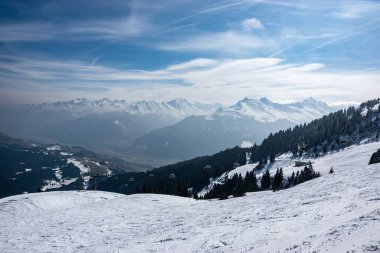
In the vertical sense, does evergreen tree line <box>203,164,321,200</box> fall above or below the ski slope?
below

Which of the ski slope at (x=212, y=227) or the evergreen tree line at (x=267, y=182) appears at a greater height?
the ski slope at (x=212, y=227)

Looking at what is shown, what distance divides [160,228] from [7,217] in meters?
23.1

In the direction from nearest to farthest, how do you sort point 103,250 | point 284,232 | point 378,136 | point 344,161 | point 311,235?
1. point 311,235
2. point 284,232
3. point 103,250
4. point 344,161
5. point 378,136

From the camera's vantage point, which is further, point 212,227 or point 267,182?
point 267,182

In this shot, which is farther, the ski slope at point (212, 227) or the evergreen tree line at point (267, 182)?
the evergreen tree line at point (267, 182)

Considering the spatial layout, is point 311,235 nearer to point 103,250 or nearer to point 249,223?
point 249,223

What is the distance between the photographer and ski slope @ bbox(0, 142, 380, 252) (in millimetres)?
20781

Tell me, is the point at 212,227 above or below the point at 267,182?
above

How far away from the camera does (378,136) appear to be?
185 meters

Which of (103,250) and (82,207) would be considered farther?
(82,207)

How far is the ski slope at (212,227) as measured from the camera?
20781mm

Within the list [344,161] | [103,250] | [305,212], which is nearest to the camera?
[103,250]

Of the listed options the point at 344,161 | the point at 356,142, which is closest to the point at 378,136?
the point at 356,142

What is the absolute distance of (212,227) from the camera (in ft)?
101
